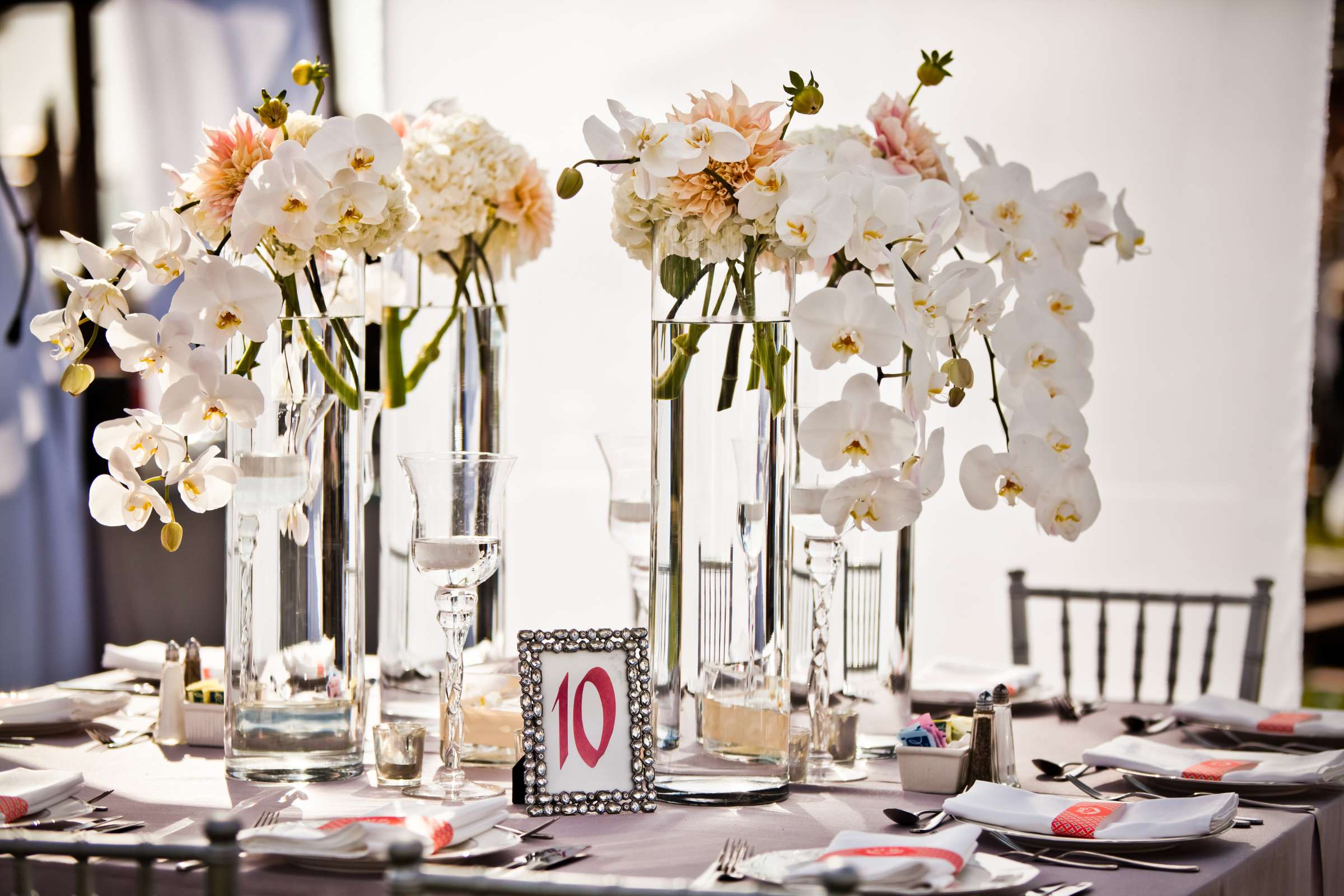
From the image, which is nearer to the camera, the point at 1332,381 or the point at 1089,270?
the point at 1089,270

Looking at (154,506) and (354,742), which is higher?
(154,506)

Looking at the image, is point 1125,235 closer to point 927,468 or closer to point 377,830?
point 927,468

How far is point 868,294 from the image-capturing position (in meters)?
1.33

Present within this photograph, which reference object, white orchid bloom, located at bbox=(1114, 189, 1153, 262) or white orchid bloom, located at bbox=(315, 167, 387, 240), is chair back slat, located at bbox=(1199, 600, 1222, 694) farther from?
white orchid bloom, located at bbox=(315, 167, 387, 240)

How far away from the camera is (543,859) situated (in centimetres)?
122

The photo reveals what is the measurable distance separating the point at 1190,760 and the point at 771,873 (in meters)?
0.75

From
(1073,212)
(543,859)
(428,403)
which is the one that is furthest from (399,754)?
(1073,212)

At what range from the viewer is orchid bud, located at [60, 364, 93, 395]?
1411 millimetres

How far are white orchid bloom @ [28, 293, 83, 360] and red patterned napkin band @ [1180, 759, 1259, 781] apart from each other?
127cm

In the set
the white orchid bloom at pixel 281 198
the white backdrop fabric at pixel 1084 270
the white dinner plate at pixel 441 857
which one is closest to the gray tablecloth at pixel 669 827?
the white dinner plate at pixel 441 857

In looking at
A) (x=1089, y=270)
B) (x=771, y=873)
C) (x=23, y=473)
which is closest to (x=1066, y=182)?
(x=771, y=873)

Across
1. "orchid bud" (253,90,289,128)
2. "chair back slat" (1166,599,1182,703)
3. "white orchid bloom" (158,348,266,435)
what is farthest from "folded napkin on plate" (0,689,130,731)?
"chair back slat" (1166,599,1182,703)

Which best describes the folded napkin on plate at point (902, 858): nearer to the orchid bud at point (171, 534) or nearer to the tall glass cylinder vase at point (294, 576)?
the tall glass cylinder vase at point (294, 576)

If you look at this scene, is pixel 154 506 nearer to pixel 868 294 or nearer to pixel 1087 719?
pixel 868 294
